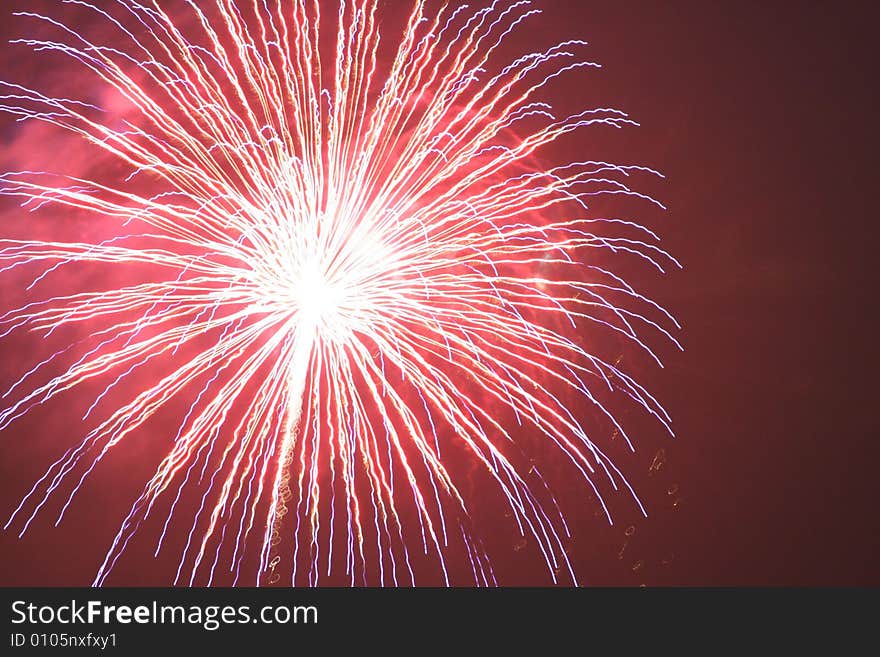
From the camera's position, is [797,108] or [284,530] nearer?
[284,530]

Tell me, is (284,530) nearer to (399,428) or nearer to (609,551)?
(399,428)

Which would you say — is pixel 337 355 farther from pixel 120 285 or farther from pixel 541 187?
pixel 541 187

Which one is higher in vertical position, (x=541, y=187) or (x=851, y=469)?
(x=541, y=187)

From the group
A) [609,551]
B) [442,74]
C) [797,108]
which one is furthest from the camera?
[797,108]

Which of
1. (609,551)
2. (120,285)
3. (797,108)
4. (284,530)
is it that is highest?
(797,108)

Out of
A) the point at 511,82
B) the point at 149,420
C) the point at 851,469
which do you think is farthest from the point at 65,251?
the point at 851,469

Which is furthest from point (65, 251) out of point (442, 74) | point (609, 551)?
point (609, 551)

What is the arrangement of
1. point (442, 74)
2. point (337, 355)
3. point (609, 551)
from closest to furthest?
point (337, 355), point (442, 74), point (609, 551)
